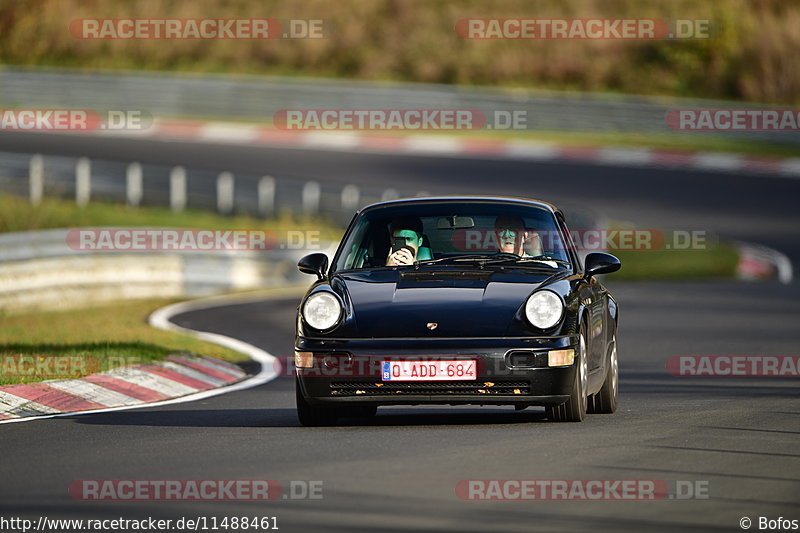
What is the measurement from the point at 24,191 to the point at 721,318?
42.5ft

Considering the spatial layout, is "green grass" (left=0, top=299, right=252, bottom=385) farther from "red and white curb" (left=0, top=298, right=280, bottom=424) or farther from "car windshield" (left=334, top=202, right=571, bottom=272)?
"car windshield" (left=334, top=202, right=571, bottom=272)

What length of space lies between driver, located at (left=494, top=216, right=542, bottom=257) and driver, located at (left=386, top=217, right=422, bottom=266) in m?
0.49

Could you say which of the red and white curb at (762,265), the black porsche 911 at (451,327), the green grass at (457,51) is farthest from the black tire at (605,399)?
the green grass at (457,51)

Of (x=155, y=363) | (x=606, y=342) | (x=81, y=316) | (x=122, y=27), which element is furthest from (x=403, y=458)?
(x=122, y=27)

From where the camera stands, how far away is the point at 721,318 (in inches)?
725

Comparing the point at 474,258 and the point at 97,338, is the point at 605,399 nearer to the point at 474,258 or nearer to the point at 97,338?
the point at 474,258

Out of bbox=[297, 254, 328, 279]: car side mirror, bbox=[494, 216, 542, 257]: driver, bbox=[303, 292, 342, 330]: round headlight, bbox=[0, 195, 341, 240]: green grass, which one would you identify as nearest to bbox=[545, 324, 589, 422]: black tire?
bbox=[494, 216, 542, 257]: driver

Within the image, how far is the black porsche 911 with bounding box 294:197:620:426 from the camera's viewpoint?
28.3ft

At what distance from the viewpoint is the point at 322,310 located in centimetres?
894

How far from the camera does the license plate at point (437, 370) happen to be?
339 inches

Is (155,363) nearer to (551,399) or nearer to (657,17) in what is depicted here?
(551,399)

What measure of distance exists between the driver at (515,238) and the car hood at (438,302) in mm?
457

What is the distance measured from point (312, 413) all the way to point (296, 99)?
1263 inches

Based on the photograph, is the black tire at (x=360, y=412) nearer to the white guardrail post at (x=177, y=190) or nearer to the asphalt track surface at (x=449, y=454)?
the asphalt track surface at (x=449, y=454)
